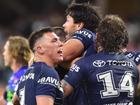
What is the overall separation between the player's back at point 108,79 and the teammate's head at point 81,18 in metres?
0.49

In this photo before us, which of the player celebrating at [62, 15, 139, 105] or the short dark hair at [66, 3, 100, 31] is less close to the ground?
the short dark hair at [66, 3, 100, 31]

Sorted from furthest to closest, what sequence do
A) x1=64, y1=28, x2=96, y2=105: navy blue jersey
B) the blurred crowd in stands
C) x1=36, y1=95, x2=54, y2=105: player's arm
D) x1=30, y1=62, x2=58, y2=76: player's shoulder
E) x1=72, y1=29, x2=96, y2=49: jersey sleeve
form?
the blurred crowd in stands, x1=72, y1=29, x2=96, y2=49: jersey sleeve, x1=64, y1=28, x2=96, y2=105: navy blue jersey, x1=30, y1=62, x2=58, y2=76: player's shoulder, x1=36, y1=95, x2=54, y2=105: player's arm

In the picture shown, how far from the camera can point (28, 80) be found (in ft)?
16.7

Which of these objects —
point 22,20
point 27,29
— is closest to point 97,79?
point 27,29

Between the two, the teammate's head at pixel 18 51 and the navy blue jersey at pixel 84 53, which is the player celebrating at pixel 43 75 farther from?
the teammate's head at pixel 18 51

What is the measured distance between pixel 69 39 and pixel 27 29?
9358 mm

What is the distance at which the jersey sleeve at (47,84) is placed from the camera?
496 cm

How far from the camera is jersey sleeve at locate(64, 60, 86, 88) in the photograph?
5375mm

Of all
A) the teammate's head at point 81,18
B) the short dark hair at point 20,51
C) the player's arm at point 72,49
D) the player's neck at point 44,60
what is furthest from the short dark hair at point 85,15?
the short dark hair at point 20,51

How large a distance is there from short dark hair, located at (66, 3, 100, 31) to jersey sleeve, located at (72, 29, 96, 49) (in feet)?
0.50

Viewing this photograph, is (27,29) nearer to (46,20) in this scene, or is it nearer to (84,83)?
(46,20)

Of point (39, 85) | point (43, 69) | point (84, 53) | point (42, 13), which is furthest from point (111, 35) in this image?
point (42, 13)

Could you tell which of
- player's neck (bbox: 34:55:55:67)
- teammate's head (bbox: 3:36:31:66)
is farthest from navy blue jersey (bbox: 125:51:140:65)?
teammate's head (bbox: 3:36:31:66)

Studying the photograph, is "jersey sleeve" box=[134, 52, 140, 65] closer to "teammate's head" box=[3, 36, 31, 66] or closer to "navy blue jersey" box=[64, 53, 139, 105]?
"navy blue jersey" box=[64, 53, 139, 105]
